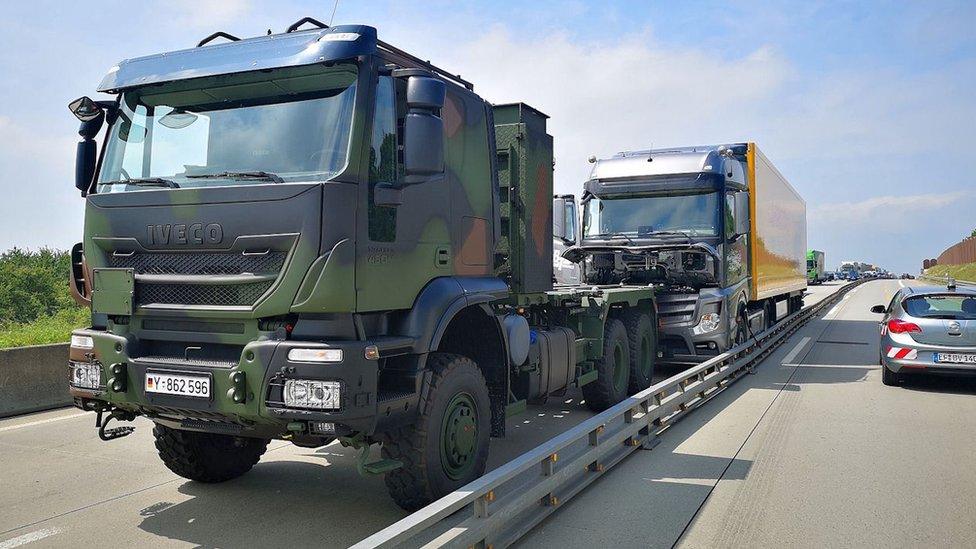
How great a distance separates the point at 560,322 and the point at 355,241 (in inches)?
148

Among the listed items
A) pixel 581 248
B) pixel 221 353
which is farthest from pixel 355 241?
pixel 581 248

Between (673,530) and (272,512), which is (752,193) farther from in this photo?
(272,512)

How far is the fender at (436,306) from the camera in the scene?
4.55 metres

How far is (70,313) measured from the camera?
19.3 m

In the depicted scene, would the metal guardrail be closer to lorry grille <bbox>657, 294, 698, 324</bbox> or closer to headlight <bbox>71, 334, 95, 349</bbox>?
lorry grille <bbox>657, 294, 698, 324</bbox>

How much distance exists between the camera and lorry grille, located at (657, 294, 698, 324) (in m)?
10.7

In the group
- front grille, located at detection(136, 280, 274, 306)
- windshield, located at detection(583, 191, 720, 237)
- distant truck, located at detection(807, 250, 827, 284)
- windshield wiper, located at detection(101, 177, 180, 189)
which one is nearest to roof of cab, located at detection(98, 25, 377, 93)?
windshield wiper, located at detection(101, 177, 180, 189)

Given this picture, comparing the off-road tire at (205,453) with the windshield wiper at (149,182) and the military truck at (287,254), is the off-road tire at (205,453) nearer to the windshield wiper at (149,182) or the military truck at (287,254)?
the military truck at (287,254)

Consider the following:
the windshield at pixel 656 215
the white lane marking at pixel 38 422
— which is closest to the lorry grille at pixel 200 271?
the white lane marking at pixel 38 422

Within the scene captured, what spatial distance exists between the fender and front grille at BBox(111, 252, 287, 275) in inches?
35.6

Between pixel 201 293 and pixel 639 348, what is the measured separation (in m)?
6.18

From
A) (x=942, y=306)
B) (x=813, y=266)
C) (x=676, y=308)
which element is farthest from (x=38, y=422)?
(x=813, y=266)

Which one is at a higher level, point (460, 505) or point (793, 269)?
point (793, 269)

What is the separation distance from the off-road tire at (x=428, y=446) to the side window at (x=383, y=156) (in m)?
0.94
